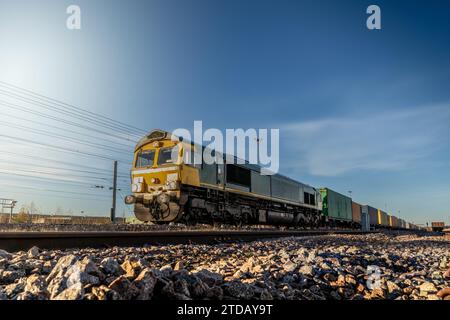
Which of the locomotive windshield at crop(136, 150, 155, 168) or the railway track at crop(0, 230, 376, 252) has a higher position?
the locomotive windshield at crop(136, 150, 155, 168)

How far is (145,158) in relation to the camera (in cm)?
1274

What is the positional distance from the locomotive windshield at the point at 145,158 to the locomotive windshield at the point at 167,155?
403 millimetres

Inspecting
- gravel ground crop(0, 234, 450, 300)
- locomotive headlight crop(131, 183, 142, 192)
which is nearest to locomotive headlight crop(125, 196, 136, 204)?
locomotive headlight crop(131, 183, 142, 192)

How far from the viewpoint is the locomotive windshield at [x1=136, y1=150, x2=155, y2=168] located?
1253 cm

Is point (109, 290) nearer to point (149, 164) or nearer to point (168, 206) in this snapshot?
point (168, 206)

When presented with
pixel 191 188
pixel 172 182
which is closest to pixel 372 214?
pixel 191 188

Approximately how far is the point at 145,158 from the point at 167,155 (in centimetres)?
118

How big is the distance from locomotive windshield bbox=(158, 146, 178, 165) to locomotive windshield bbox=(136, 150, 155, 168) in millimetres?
403

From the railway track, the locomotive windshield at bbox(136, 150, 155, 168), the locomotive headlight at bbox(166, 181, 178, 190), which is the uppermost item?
the locomotive windshield at bbox(136, 150, 155, 168)

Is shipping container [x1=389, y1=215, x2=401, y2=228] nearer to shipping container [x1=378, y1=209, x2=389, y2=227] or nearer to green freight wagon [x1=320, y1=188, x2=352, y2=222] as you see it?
shipping container [x1=378, y1=209, x2=389, y2=227]

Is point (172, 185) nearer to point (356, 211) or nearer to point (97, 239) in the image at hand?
point (97, 239)
